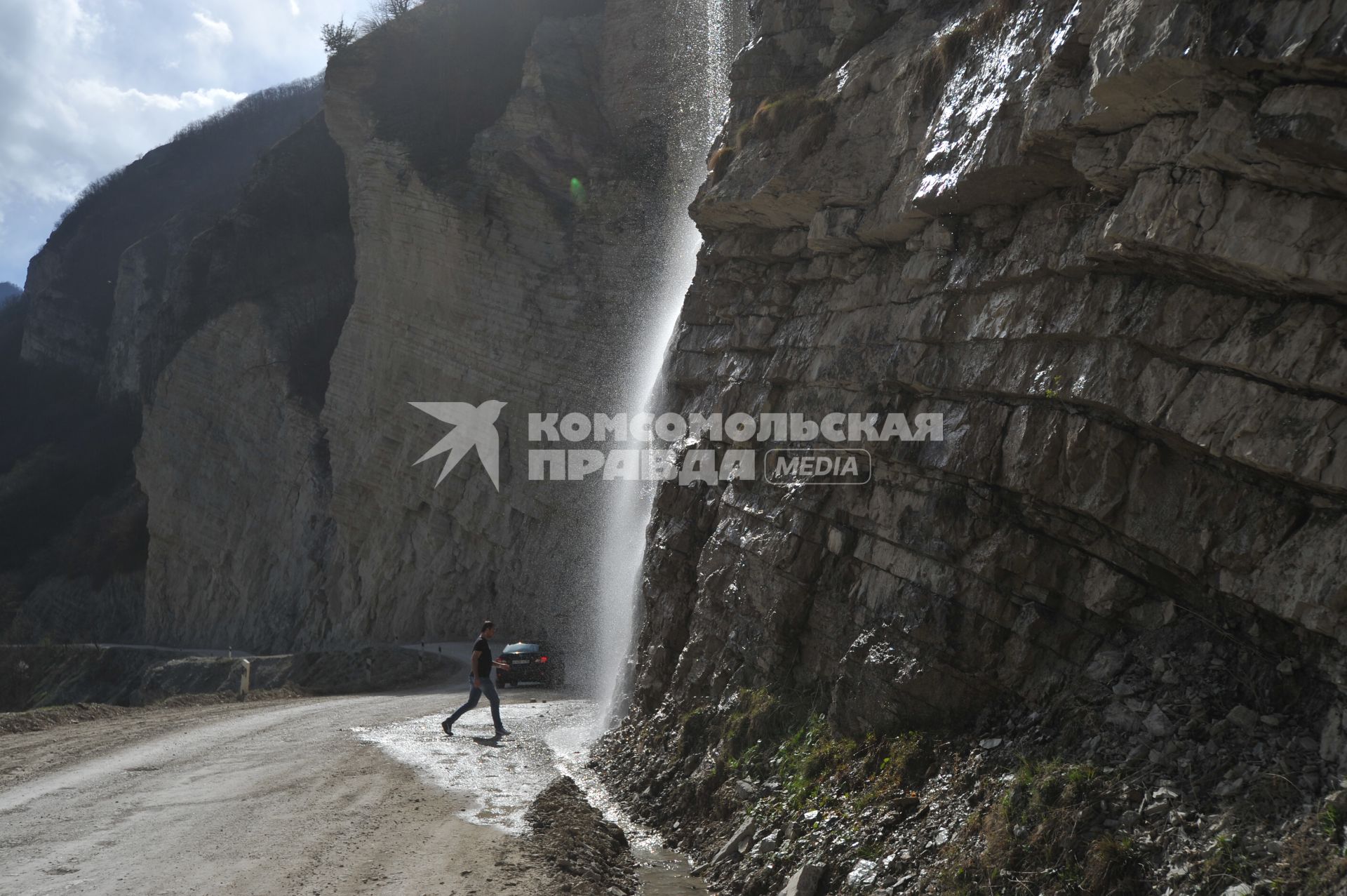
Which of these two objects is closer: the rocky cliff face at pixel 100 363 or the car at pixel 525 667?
the car at pixel 525 667

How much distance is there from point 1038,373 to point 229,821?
686 centimetres

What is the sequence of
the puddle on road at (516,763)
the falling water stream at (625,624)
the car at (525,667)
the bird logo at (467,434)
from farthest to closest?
the bird logo at (467,434) < the car at (525,667) < the falling water stream at (625,624) < the puddle on road at (516,763)

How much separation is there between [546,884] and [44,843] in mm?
3605

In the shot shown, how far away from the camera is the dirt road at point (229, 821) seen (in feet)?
21.5

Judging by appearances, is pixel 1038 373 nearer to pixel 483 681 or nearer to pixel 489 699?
pixel 483 681

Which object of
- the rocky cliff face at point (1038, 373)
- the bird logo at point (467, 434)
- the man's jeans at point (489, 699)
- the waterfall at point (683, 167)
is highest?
the waterfall at point (683, 167)

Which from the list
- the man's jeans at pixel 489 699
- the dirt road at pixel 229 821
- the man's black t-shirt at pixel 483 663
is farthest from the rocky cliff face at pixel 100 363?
the dirt road at pixel 229 821

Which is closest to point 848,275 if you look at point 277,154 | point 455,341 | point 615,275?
point 615,275

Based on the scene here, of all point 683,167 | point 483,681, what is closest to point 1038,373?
point 483,681

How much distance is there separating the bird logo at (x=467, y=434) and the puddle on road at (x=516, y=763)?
532 inches

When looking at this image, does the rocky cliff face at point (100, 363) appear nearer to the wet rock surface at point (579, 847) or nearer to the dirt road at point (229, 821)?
the dirt road at point (229, 821)

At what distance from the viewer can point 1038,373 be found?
21.3 ft

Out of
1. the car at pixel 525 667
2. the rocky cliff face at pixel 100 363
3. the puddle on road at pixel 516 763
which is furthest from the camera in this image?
the rocky cliff face at pixel 100 363

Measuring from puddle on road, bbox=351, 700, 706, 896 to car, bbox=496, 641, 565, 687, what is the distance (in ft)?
16.9
